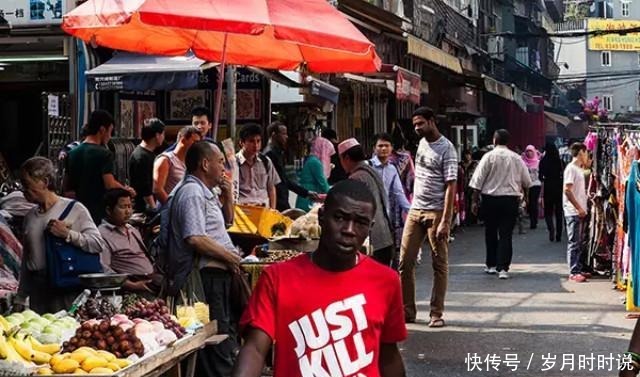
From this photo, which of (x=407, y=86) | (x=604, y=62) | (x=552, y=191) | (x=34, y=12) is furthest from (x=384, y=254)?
(x=604, y=62)

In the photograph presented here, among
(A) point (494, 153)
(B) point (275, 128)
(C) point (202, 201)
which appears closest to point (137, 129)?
(B) point (275, 128)

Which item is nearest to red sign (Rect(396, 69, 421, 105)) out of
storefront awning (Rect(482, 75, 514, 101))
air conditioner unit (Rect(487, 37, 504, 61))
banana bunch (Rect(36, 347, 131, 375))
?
storefront awning (Rect(482, 75, 514, 101))

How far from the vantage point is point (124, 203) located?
8.03 m

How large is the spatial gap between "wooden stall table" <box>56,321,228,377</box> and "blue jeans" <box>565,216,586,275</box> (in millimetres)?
8183

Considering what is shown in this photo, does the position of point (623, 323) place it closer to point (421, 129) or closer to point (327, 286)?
point (421, 129)

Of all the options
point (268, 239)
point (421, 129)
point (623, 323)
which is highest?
point (421, 129)

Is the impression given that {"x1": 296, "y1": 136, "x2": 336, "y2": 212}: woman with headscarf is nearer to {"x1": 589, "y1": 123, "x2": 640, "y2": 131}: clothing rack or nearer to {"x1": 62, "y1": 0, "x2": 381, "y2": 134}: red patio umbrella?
{"x1": 62, "y1": 0, "x2": 381, "y2": 134}: red patio umbrella

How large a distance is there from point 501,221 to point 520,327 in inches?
155

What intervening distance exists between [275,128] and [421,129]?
2.59 metres

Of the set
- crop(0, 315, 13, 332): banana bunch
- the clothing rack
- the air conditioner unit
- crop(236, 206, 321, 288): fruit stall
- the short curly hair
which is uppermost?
the air conditioner unit

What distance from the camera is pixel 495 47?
4388cm

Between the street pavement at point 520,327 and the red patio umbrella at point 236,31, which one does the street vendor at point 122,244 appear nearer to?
the red patio umbrella at point 236,31

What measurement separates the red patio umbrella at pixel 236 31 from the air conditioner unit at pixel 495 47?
33.9 metres

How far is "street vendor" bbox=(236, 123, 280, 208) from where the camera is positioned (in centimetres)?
1094
